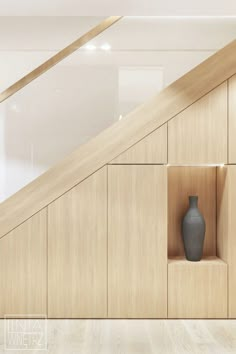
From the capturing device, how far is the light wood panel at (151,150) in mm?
4941

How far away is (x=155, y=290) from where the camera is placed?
496 centimetres

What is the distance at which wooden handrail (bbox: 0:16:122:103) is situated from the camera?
504 centimetres

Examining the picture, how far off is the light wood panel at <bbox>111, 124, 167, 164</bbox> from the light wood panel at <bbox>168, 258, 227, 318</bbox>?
3.11ft

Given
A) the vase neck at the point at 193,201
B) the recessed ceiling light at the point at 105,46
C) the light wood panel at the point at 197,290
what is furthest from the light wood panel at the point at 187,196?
the recessed ceiling light at the point at 105,46

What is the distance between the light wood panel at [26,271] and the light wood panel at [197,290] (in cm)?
114

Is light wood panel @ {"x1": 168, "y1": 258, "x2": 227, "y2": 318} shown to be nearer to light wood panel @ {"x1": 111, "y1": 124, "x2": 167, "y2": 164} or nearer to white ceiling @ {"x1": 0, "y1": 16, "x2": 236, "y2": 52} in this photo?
light wood panel @ {"x1": 111, "y1": 124, "x2": 167, "y2": 164}

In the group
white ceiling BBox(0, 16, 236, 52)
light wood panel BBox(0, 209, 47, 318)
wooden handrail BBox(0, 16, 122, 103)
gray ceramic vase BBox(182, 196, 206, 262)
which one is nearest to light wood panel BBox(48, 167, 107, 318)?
light wood panel BBox(0, 209, 47, 318)

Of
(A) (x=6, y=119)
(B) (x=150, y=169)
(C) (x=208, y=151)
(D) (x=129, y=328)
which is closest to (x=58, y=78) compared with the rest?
(A) (x=6, y=119)

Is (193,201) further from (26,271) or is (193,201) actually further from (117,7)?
(117,7)

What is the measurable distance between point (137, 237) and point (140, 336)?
92cm

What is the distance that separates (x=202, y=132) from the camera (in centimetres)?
495

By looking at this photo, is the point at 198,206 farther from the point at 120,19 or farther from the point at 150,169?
the point at 120,19

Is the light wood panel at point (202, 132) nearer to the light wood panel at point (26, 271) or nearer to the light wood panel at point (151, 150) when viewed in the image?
the light wood panel at point (151, 150)

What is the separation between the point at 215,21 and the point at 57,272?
2.61 metres
